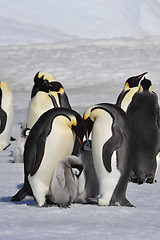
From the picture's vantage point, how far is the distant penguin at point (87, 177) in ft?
12.6

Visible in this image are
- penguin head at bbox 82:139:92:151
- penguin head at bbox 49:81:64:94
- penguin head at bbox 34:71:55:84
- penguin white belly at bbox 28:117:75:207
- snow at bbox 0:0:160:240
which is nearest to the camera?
snow at bbox 0:0:160:240

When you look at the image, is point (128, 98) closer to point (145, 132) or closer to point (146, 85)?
point (146, 85)

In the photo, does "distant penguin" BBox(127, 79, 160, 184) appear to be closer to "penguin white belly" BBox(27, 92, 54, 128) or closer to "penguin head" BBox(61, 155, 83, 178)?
"penguin head" BBox(61, 155, 83, 178)

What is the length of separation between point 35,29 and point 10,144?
16522 millimetres

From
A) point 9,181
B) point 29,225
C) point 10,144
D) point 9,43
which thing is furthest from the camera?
point 9,43

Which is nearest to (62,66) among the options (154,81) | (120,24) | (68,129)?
(154,81)

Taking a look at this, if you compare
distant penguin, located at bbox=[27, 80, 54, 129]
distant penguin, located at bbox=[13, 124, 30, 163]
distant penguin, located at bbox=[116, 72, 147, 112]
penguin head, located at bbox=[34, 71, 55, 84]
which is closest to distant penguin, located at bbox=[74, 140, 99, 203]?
distant penguin, located at bbox=[13, 124, 30, 163]

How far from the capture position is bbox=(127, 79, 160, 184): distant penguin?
485 centimetres

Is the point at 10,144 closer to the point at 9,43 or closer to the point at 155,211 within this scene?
the point at 155,211

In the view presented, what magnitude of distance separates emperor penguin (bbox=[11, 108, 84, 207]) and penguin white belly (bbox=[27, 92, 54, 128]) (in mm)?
2659

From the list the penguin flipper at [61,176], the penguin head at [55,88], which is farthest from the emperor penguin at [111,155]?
the penguin head at [55,88]

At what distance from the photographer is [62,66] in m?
16.5

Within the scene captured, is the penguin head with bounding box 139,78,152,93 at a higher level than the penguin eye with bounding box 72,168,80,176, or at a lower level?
higher

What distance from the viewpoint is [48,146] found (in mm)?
3668
